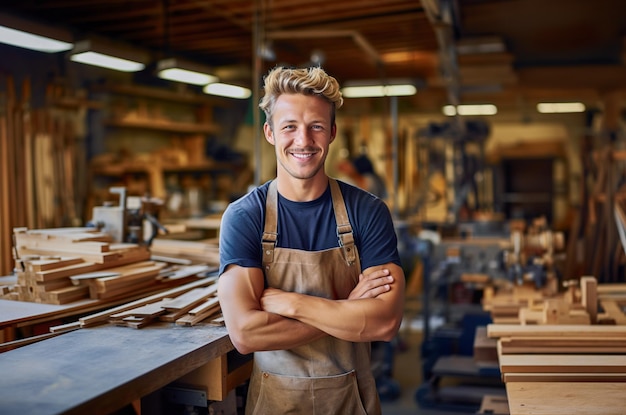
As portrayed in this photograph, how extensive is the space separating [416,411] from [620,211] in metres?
2.29

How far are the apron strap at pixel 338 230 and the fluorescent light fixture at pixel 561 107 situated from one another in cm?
1055

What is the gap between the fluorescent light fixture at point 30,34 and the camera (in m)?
3.96

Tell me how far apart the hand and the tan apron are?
91mm

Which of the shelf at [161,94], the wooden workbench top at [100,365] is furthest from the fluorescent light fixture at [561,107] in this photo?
the wooden workbench top at [100,365]

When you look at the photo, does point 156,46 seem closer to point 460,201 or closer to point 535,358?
point 460,201

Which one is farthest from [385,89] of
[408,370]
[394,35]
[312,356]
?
[312,356]

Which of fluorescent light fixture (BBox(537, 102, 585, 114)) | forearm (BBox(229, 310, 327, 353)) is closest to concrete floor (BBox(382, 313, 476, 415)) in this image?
forearm (BBox(229, 310, 327, 353))

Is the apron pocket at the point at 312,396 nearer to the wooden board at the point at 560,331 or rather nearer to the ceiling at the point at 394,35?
the wooden board at the point at 560,331

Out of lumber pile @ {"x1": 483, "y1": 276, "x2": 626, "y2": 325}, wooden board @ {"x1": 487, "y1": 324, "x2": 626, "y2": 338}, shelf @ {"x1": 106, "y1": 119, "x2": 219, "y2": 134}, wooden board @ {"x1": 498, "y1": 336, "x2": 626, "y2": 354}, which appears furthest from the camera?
shelf @ {"x1": 106, "y1": 119, "x2": 219, "y2": 134}

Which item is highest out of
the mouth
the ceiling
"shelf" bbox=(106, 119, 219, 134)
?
the ceiling

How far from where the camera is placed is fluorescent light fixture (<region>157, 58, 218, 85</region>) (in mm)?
5543

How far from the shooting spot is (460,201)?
Result: 7.52 metres

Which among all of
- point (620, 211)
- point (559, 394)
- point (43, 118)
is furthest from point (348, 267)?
point (43, 118)

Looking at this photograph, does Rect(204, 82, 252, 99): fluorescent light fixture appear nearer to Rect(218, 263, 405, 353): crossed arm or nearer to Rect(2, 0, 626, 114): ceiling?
Rect(2, 0, 626, 114): ceiling
